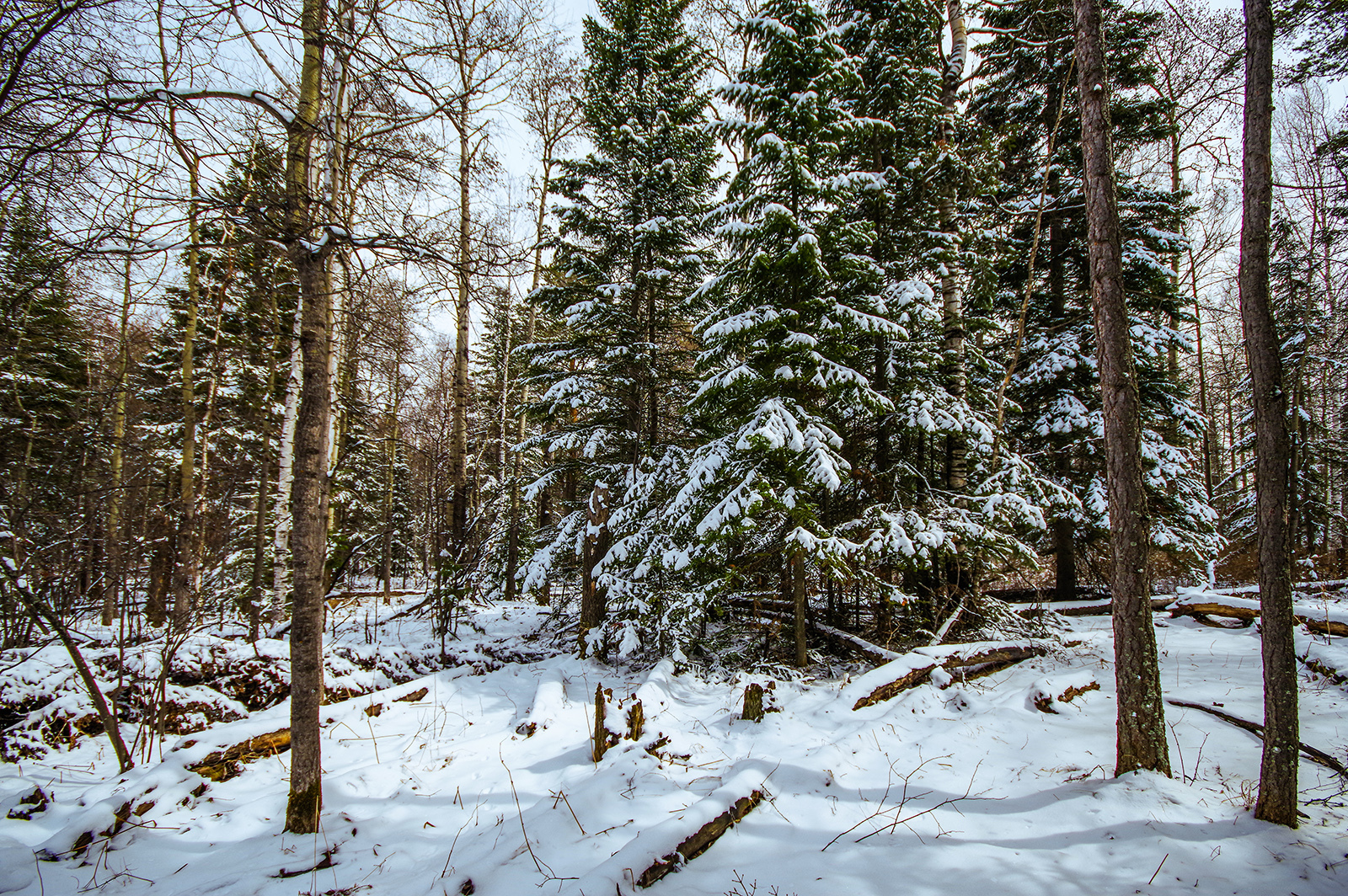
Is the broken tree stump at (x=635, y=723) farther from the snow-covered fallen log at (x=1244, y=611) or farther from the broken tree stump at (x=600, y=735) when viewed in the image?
the snow-covered fallen log at (x=1244, y=611)

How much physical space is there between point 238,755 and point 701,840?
4.24m

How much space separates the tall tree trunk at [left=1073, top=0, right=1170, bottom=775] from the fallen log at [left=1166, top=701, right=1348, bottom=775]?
2.64ft

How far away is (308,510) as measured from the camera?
327 cm

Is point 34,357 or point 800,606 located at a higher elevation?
point 34,357

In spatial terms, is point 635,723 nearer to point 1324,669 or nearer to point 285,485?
point 285,485

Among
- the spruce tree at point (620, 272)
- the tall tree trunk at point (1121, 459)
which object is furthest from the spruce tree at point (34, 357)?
the tall tree trunk at point (1121, 459)

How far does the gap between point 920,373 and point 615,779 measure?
302 inches

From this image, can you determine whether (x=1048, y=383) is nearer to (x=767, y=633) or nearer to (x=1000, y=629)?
(x=1000, y=629)

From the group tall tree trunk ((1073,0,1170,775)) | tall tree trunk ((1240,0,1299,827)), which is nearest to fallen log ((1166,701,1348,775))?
tall tree trunk ((1240,0,1299,827))

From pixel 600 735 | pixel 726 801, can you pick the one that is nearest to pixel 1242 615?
pixel 726 801

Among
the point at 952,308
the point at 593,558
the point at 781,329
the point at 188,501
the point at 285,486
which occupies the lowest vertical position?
the point at 593,558

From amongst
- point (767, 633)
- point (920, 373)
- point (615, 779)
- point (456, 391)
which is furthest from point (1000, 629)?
point (456, 391)

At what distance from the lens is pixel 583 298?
29.2 ft

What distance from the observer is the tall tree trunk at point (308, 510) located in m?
3.23
